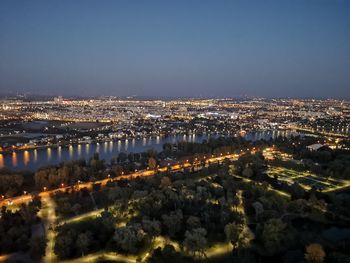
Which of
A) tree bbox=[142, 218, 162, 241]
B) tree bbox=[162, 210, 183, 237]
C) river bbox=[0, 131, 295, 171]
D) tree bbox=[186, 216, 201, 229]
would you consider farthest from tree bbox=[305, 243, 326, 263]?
river bbox=[0, 131, 295, 171]

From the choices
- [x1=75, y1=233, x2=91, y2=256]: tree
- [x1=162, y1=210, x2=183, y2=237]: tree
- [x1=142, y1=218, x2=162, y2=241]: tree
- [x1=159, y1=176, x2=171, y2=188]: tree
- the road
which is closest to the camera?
[x1=75, y1=233, x2=91, y2=256]: tree

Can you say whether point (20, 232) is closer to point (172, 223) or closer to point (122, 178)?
point (172, 223)

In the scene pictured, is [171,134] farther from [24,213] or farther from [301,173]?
[24,213]

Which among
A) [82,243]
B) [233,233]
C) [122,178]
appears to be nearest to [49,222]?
[82,243]

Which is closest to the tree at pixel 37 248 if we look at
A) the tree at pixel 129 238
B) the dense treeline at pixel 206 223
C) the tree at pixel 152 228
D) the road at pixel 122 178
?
the dense treeline at pixel 206 223

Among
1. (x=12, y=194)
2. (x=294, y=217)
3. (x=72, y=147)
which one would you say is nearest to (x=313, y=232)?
(x=294, y=217)

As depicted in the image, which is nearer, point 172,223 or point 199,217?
point 172,223

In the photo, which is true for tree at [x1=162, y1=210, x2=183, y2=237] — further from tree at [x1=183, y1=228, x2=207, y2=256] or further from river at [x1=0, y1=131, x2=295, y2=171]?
river at [x1=0, y1=131, x2=295, y2=171]
